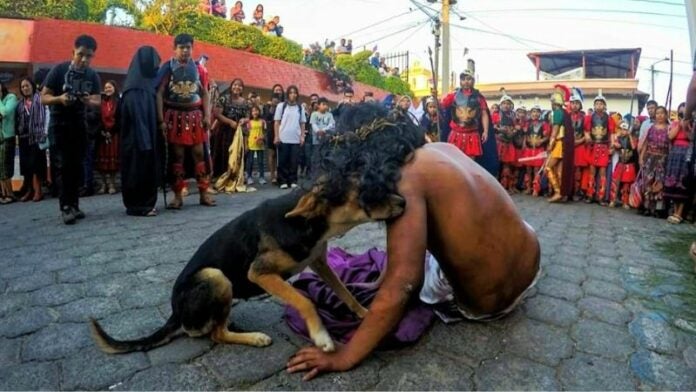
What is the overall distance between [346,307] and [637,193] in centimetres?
723

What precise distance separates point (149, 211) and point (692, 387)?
17.7 feet

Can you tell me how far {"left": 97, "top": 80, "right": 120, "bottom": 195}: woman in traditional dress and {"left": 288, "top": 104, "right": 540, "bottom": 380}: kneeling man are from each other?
6.98 meters

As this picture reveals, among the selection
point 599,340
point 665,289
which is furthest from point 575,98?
point 599,340

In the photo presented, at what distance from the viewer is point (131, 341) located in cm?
208

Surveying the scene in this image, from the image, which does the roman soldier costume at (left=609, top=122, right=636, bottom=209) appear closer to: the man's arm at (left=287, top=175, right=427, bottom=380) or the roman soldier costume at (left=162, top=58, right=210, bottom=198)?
the roman soldier costume at (left=162, top=58, right=210, bottom=198)

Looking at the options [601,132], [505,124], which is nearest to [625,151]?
[601,132]

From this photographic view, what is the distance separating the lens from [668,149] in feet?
23.7

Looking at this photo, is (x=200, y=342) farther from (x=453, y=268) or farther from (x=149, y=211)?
(x=149, y=211)

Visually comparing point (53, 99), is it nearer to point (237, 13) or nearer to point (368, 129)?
point (368, 129)

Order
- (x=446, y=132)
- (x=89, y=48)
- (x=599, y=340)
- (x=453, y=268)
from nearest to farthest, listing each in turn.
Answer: (x=453, y=268) < (x=599, y=340) < (x=89, y=48) < (x=446, y=132)

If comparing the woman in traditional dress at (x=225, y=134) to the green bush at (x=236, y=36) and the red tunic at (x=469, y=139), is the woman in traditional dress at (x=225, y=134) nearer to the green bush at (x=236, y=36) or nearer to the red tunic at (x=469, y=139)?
the red tunic at (x=469, y=139)

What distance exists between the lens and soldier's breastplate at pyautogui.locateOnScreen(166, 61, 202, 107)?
5.70 m

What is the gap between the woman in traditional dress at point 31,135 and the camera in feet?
23.9

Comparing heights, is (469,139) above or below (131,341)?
above
